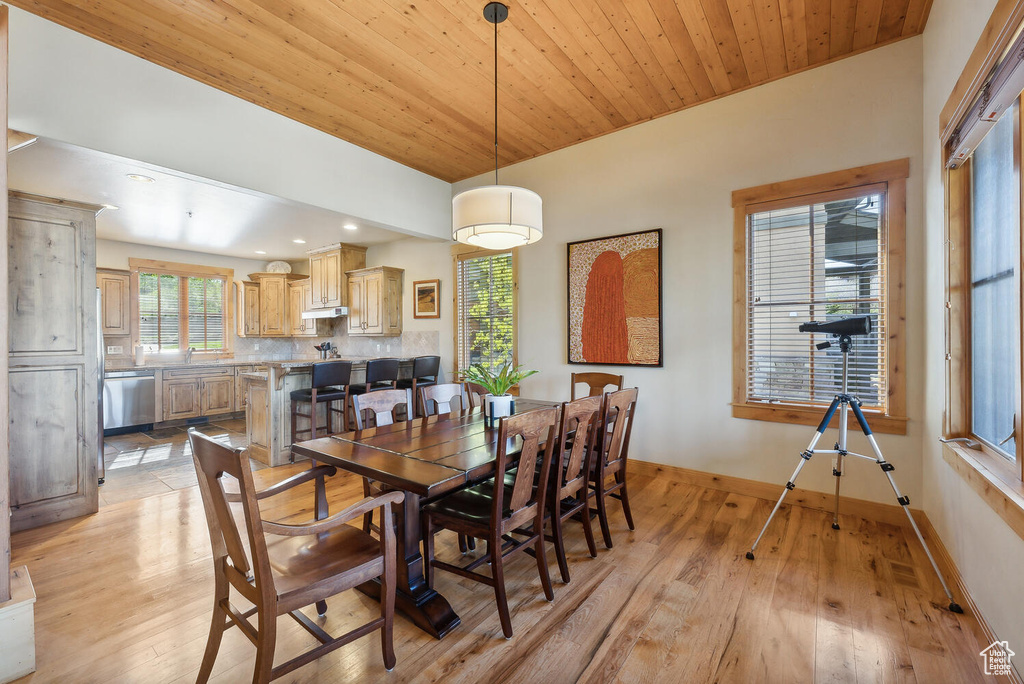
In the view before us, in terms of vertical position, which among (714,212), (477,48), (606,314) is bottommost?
(606,314)

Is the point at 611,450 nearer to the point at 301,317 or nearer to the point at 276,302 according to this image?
the point at 301,317

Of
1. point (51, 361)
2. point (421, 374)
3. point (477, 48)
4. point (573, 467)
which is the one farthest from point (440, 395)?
point (51, 361)

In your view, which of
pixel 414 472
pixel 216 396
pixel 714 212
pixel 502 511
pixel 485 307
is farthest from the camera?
pixel 216 396

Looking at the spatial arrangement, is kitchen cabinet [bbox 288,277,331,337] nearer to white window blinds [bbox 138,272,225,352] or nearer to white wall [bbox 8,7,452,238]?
white window blinds [bbox 138,272,225,352]

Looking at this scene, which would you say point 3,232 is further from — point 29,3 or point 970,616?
point 970,616

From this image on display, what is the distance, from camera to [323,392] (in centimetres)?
417

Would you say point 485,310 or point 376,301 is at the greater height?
point 376,301

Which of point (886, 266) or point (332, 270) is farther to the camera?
point (332, 270)

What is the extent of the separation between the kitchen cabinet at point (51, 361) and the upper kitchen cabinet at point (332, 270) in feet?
10.2

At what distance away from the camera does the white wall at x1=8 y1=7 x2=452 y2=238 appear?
7.91 ft

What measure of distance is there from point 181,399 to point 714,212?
6834mm

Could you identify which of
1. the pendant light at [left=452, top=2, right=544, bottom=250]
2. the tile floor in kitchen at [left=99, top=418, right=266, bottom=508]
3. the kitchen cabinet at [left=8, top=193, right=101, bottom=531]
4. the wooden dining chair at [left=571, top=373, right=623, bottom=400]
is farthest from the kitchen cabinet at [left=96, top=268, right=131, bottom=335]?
the wooden dining chair at [left=571, top=373, right=623, bottom=400]

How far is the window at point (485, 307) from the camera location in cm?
461

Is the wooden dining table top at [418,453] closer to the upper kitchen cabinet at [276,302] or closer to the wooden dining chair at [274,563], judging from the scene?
the wooden dining chair at [274,563]
